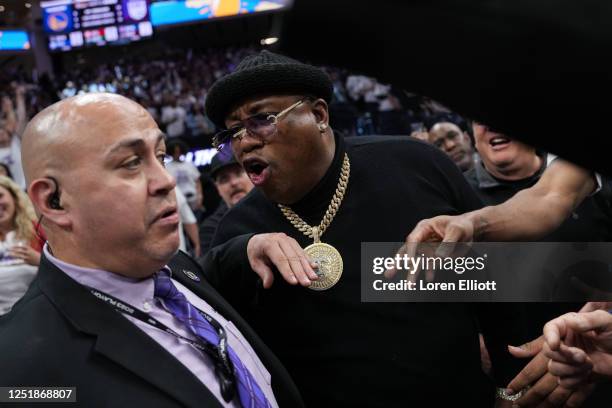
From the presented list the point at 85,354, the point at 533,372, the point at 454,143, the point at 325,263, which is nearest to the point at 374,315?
the point at 325,263

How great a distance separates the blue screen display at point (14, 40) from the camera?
24.4 metres

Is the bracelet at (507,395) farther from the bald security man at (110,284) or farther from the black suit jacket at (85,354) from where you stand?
the black suit jacket at (85,354)

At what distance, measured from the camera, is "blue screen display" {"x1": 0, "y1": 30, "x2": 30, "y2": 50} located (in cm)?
2442

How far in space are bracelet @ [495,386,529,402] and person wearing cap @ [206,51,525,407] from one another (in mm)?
29

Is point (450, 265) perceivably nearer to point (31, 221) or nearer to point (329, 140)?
point (329, 140)

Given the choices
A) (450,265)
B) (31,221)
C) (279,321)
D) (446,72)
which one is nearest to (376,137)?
(450,265)

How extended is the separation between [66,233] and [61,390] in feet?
1.34

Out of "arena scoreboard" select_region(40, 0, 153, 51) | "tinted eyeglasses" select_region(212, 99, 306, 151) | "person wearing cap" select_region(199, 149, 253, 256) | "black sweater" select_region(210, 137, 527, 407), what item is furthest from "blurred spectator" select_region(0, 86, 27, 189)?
"arena scoreboard" select_region(40, 0, 153, 51)

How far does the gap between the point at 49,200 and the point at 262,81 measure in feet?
2.44

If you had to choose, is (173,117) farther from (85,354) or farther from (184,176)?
(85,354)

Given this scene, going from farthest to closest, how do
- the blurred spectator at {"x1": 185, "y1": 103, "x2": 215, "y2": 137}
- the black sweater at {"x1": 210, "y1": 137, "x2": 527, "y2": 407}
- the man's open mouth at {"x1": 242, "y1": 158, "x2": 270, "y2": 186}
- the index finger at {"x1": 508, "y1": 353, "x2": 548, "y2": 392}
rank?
the blurred spectator at {"x1": 185, "y1": 103, "x2": 215, "y2": 137}
the man's open mouth at {"x1": 242, "y1": 158, "x2": 270, "y2": 186}
the black sweater at {"x1": 210, "y1": 137, "x2": 527, "y2": 407}
the index finger at {"x1": 508, "y1": 353, "x2": 548, "y2": 392}

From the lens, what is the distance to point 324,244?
6.40 feet

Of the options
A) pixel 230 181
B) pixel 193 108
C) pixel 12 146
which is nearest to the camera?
pixel 230 181

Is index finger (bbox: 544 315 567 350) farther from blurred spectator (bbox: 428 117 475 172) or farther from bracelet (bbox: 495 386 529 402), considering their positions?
blurred spectator (bbox: 428 117 475 172)
